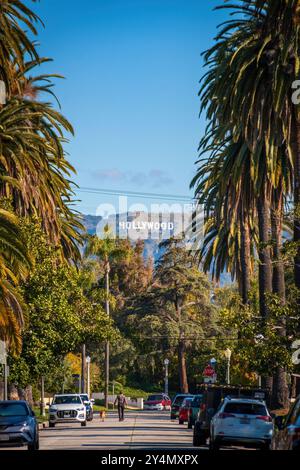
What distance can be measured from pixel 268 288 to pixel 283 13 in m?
15.3

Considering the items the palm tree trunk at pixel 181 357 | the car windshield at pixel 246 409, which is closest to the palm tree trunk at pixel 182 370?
the palm tree trunk at pixel 181 357

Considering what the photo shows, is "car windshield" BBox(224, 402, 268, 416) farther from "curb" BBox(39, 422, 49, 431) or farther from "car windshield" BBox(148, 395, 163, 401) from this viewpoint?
"car windshield" BBox(148, 395, 163, 401)

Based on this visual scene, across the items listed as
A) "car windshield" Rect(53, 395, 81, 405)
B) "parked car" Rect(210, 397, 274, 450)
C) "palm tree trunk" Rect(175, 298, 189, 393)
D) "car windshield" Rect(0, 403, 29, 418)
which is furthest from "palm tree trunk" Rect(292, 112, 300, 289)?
"palm tree trunk" Rect(175, 298, 189, 393)

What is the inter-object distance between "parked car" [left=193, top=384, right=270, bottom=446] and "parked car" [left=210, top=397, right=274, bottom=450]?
141 inches

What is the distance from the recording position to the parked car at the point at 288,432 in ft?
58.3

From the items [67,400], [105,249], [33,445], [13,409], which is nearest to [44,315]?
[67,400]

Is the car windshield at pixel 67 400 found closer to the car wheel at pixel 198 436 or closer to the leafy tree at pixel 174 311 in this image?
the car wheel at pixel 198 436

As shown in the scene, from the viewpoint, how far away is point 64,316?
172ft

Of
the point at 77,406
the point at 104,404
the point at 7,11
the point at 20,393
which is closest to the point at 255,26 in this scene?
the point at 7,11

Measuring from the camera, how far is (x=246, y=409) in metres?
30.4

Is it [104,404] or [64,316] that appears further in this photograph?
[104,404]

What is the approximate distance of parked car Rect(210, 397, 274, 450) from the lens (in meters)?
30.0

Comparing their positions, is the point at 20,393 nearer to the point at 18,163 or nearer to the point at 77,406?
the point at 77,406

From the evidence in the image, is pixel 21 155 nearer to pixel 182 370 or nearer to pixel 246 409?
pixel 246 409
